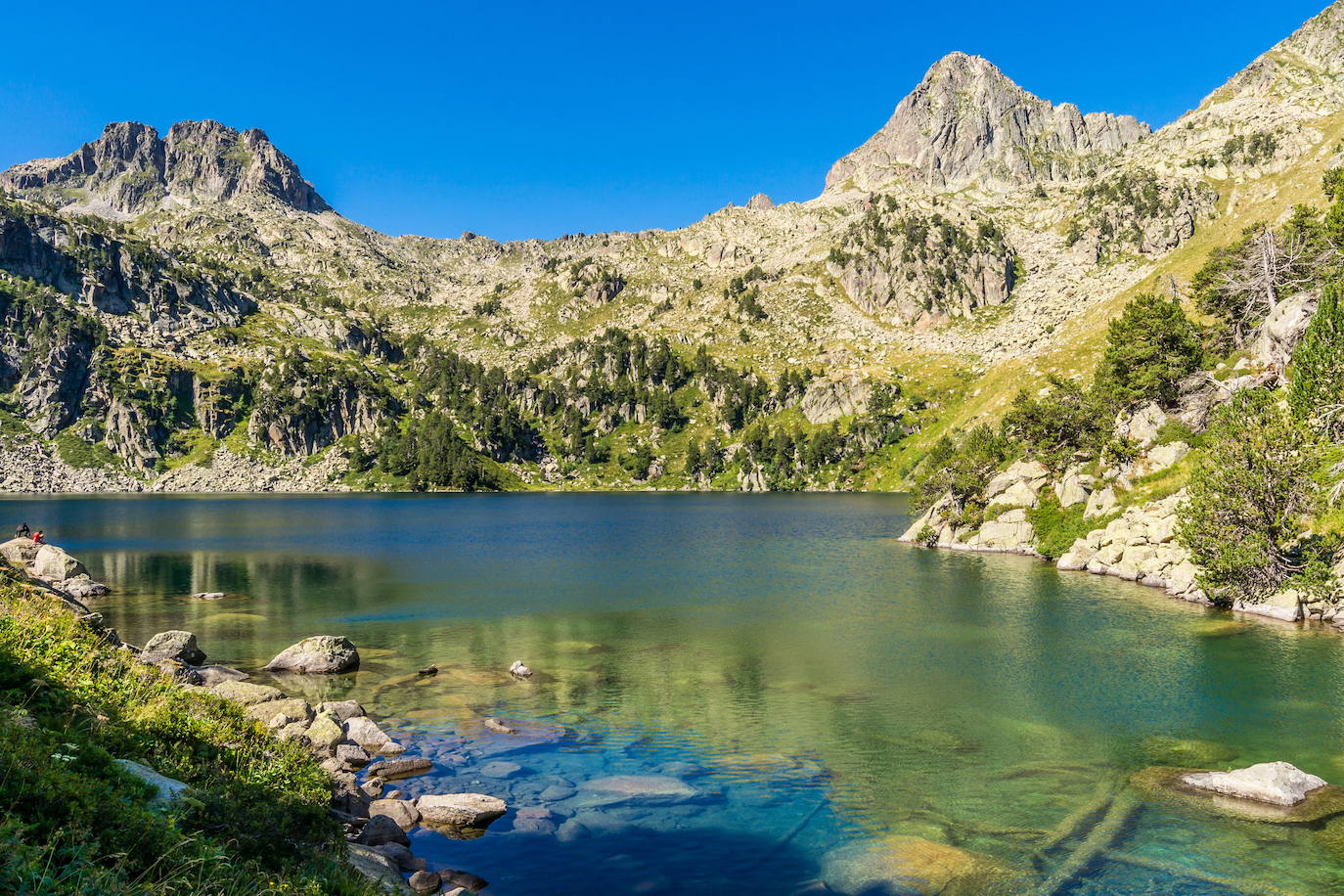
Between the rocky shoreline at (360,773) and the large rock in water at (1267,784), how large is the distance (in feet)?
86.3

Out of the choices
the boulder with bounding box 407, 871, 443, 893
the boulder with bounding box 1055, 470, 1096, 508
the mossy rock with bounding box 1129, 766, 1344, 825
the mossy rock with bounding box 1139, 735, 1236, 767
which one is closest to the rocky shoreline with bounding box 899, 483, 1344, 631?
the boulder with bounding box 1055, 470, 1096, 508

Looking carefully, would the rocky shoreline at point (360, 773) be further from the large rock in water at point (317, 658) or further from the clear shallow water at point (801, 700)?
the clear shallow water at point (801, 700)

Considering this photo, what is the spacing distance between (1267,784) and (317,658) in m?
47.8

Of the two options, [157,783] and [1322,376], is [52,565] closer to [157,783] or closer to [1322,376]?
[157,783]

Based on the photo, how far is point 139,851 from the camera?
12.5 m

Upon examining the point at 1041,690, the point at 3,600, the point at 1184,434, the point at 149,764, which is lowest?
the point at 1041,690

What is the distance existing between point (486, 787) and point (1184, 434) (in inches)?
3389

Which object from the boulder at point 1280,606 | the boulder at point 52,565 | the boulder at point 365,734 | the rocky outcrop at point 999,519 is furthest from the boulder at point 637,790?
the rocky outcrop at point 999,519

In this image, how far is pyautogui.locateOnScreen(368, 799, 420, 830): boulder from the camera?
981 inches

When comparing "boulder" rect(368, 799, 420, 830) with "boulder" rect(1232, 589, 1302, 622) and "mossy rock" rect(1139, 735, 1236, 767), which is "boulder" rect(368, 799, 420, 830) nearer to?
"mossy rock" rect(1139, 735, 1236, 767)

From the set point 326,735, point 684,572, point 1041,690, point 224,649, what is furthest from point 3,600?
point 684,572

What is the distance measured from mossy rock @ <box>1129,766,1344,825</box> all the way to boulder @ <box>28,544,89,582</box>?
77730 millimetres

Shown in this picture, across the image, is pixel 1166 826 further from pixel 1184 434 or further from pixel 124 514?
pixel 124 514

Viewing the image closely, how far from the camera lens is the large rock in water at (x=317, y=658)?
45.3 metres
